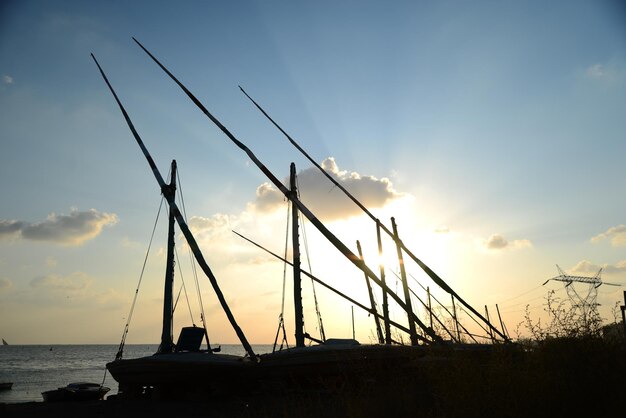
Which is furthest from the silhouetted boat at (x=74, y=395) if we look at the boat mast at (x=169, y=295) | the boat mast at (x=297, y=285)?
the boat mast at (x=297, y=285)

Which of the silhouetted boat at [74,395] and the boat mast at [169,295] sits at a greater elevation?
the boat mast at [169,295]

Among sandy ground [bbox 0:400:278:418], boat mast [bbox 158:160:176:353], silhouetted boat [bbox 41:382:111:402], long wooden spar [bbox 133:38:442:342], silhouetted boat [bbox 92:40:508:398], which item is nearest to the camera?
long wooden spar [bbox 133:38:442:342]

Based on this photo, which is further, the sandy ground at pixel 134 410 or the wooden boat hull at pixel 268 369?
the wooden boat hull at pixel 268 369

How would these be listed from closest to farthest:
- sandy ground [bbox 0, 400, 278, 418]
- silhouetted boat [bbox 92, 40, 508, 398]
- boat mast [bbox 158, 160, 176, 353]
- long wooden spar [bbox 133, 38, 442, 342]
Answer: long wooden spar [bbox 133, 38, 442, 342] → sandy ground [bbox 0, 400, 278, 418] → silhouetted boat [bbox 92, 40, 508, 398] → boat mast [bbox 158, 160, 176, 353]

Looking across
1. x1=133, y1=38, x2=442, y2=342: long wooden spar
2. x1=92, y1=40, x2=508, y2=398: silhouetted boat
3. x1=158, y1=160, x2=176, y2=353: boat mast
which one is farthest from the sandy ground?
x1=133, y1=38, x2=442, y2=342: long wooden spar

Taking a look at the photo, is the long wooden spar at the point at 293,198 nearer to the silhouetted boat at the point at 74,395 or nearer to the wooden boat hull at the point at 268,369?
the wooden boat hull at the point at 268,369

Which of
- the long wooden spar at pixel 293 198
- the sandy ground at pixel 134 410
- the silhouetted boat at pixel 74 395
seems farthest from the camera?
the silhouetted boat at pixel 74 395

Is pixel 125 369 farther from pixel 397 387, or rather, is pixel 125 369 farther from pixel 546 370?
pixel 546 370

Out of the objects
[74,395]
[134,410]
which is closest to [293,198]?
[134,410]

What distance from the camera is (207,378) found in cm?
1631

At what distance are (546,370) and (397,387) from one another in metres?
3.66

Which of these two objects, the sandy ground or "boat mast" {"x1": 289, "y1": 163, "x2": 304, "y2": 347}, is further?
"boat mast" {"x1": 289, "y1": 163, "x2": 304, "y2": 347}

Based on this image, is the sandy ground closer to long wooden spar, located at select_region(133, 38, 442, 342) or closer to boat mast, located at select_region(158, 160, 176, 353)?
boat mast, located at select_region(158, 160, 176, 353)

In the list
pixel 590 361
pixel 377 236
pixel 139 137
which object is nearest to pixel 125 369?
pixel 139 137
